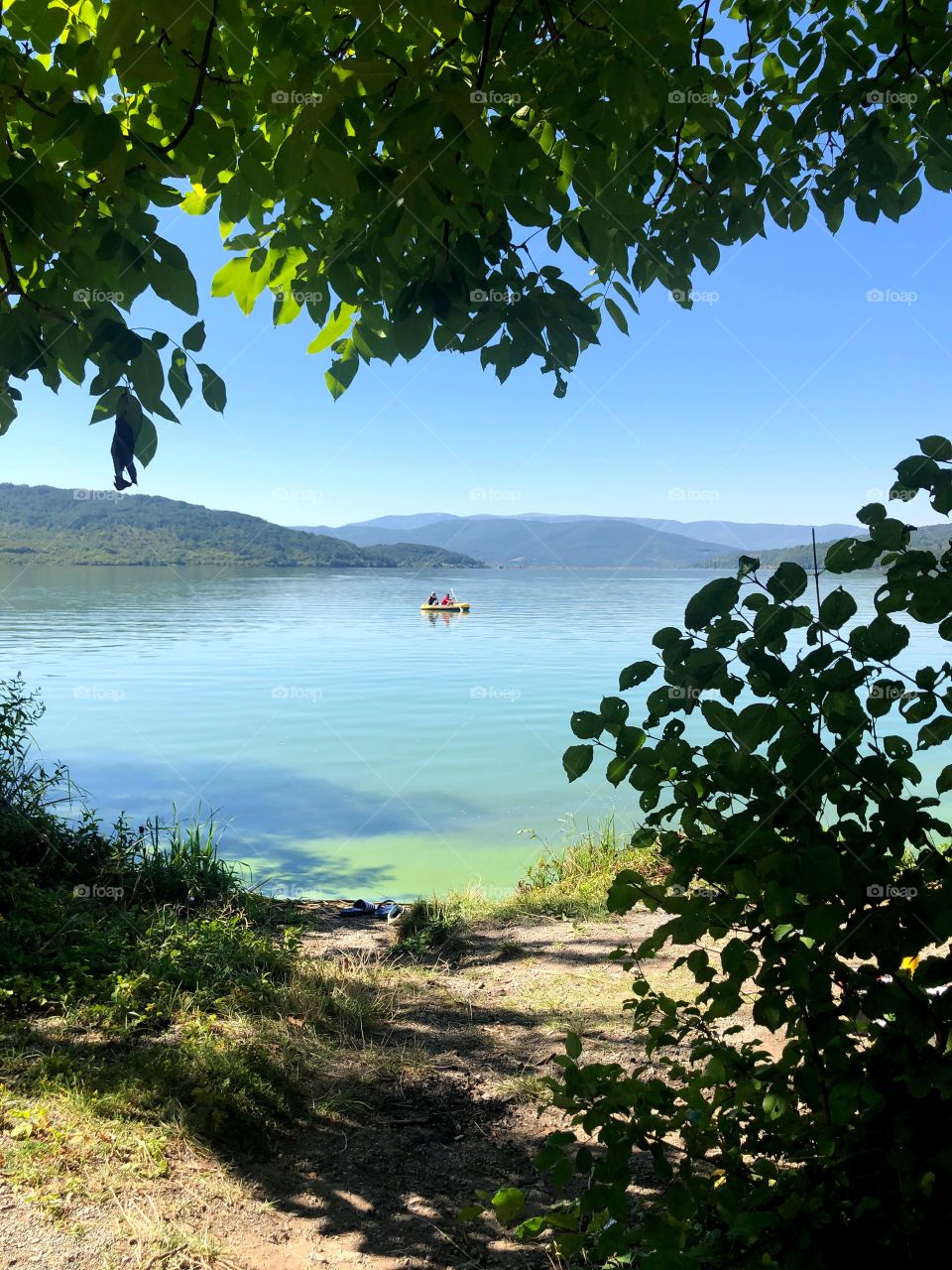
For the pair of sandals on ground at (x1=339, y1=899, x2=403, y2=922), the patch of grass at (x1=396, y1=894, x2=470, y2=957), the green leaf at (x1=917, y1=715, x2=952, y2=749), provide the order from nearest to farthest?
1. the green leaf at (x1=917, y1=715, x2=952, y2=749)
2. the patch of grass at (x1=396, y1=894, x2=470, y2=957)
3. the pair of sandals on ground at (x1=339, y1=899, x2=403, y2=922)

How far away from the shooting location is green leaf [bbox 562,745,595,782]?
175 centimetres

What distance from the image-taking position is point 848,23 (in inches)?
141

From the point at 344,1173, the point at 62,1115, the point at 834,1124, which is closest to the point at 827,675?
the point at 834,1124

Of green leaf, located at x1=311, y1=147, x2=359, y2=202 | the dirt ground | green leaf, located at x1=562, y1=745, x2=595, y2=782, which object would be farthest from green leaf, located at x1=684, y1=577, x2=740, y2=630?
the dirt ground

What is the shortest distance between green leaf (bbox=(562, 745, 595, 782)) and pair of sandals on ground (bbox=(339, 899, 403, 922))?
15.8 feet

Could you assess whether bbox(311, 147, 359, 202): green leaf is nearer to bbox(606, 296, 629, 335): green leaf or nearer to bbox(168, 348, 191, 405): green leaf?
bbox(168, 348, 191, 405): green leaf

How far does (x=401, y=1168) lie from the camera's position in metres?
3.01

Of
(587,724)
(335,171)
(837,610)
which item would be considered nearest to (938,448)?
(837,610)

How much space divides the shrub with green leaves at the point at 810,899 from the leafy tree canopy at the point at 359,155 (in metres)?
1.16

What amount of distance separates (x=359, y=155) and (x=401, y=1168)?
310cm

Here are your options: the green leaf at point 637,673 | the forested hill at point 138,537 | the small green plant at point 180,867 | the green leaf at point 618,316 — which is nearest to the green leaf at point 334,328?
the green leaf at point 618,316

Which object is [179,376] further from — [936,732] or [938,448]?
[936,732]

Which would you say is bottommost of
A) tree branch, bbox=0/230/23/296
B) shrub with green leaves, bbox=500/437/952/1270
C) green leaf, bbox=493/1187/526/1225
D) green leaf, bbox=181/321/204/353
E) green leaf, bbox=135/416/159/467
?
green leaf, bbox=493/1187/526/1225

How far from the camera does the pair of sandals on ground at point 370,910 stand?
6.37 meters
